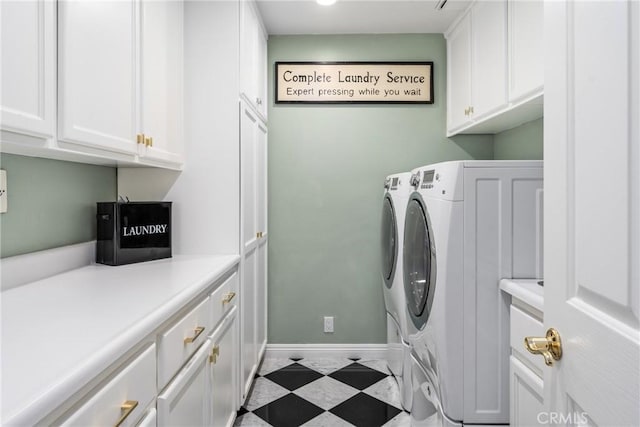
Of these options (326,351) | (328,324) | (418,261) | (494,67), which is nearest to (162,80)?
(418,261)

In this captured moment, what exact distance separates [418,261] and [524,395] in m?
0.66

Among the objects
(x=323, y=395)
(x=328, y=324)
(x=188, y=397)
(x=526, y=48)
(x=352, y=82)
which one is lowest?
(x=323, y=395)

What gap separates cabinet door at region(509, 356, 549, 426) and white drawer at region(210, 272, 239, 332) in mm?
1143

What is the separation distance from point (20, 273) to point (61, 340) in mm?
681

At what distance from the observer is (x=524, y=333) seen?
4.47ft

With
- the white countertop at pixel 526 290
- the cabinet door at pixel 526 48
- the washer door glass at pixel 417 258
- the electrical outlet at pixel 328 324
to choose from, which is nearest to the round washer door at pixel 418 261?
the washer door glass at pixel 417 258

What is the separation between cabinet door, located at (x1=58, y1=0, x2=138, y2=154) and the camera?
1110 mm

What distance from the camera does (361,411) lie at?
220 cm

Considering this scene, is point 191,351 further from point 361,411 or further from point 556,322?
point 361,411

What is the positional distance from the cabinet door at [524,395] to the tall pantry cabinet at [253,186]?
1.27m

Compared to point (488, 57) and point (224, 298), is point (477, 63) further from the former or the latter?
point (224, 298)

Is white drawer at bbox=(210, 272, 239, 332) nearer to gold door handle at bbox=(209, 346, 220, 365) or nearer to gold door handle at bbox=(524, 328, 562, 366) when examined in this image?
gold door handle at bbox=(209, 346, 220, 365)

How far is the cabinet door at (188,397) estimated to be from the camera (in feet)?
3.58

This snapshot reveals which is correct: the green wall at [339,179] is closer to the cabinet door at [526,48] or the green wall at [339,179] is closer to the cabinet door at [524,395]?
the cabinet door at [526,48]
